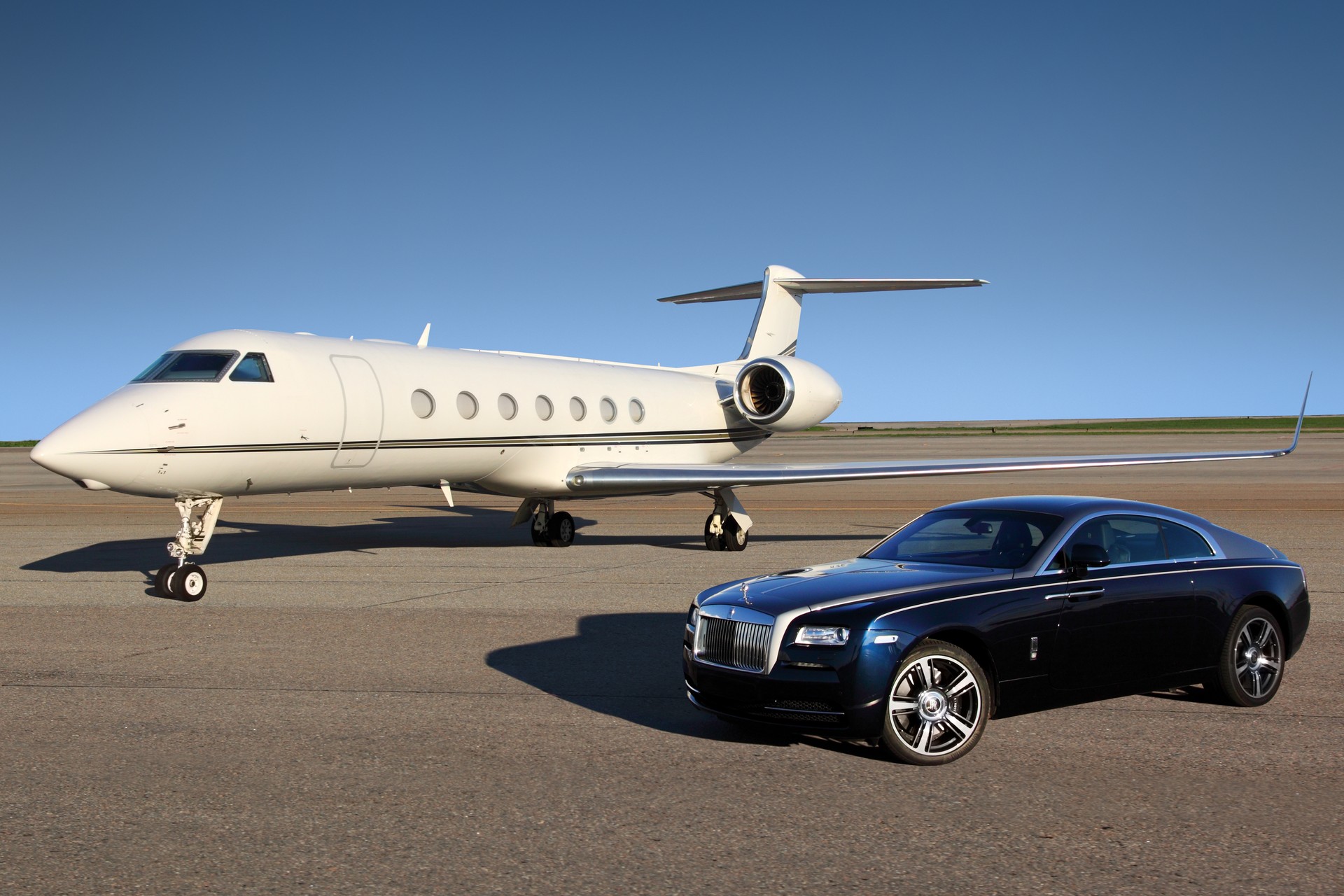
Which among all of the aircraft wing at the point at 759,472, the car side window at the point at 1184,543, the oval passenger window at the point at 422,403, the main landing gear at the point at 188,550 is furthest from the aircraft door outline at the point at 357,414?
the car side window at the point at 1184,543

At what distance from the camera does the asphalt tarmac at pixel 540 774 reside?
4.61 meters

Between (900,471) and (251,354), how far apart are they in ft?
29.7

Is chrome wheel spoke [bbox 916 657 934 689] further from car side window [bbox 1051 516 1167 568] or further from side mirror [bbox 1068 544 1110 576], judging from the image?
car side window [bbox 1051 516 1167 568]

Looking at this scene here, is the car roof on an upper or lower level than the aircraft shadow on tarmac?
upper

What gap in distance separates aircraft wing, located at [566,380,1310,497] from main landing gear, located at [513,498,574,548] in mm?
1043

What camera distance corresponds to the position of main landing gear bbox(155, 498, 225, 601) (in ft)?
40.7

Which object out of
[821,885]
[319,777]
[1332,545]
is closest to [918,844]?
[821,885]

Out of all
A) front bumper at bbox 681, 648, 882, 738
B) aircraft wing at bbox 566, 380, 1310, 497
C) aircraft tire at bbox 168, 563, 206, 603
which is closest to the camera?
front bumper at bbox 681, 648, 882, 738

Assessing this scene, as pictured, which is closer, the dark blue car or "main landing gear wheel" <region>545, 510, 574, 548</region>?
the dark blue car

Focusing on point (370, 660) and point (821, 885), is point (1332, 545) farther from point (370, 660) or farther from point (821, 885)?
point (821, 885)

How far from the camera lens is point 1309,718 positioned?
23.0 feet

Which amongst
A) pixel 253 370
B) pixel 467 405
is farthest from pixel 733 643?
pixel 467 405

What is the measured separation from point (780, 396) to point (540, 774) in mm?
16217

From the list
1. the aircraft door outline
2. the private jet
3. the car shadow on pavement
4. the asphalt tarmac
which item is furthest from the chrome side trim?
the aircraft door outline
